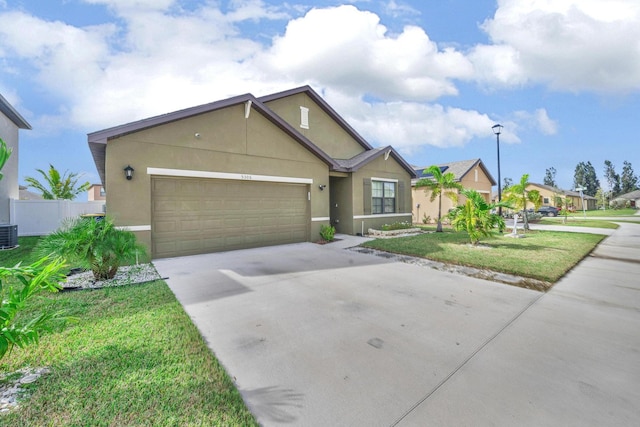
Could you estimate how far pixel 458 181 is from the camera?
68.9 ft

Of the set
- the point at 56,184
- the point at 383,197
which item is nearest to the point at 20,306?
the point at 383,197

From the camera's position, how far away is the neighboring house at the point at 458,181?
824 inches

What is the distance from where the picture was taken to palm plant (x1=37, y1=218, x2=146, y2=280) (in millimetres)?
5406

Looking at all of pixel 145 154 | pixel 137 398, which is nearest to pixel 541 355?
pixel 137 398

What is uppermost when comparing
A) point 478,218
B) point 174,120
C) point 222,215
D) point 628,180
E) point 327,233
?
point 628,180

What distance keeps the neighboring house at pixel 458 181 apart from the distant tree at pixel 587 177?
7297cm

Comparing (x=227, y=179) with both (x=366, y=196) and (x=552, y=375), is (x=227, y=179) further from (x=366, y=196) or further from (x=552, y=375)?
(x=552, y=375)

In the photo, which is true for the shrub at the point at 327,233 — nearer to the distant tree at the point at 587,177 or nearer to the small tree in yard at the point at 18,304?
the small tree in yard at the point at 18,304

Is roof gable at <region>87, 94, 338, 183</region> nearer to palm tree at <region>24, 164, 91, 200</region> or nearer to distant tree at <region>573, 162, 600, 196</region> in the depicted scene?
palm tree at <region>24, 164, 91, 200</region>

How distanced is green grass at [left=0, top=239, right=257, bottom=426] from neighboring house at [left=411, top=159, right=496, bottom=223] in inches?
765

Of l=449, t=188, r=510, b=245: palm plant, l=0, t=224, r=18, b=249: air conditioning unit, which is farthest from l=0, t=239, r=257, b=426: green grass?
l=0, t=224, r=18, b=249: air conditioning unit

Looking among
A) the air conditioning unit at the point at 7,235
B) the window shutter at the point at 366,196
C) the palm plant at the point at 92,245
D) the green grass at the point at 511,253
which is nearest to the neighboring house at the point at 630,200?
the green grass at the point at 511,253

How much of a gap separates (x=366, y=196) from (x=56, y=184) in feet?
74.4

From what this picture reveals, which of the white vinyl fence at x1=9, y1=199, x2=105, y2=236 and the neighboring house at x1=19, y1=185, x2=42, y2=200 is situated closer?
the white vinyl fence at x1=9, y1=199, x2=105, y2=236
